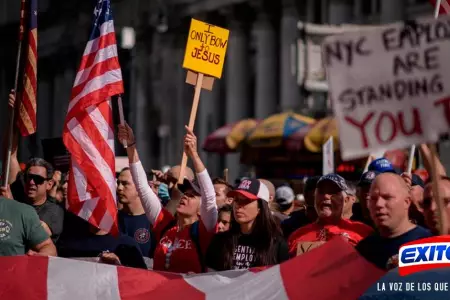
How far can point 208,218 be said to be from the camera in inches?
317

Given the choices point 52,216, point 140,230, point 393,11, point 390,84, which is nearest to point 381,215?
point 390,84

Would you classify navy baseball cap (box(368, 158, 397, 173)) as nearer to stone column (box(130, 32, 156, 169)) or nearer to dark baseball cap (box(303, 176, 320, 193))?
dark baseball cap (box(303, 176, 320, 193))

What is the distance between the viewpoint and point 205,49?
1045 centimetres

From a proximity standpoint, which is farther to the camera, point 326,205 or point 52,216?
point 52,216

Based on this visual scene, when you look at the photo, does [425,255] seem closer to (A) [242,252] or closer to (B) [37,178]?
(A) [242,252]

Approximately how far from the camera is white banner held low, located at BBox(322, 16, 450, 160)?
594 cm

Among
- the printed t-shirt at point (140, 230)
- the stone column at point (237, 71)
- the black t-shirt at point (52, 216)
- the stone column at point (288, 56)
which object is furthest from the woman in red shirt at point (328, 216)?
the stone column at point (237, 71)

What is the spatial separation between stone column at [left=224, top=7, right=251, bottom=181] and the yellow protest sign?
34.8m

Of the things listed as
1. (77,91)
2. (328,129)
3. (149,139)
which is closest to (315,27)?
(328,129)

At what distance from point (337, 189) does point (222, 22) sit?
39701 millimetres

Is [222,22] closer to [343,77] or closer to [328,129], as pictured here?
[328,129]

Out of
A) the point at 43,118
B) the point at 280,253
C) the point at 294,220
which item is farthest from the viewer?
the point at 43,118

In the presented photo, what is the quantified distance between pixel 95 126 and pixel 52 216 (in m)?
0.77

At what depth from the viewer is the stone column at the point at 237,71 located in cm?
4572
